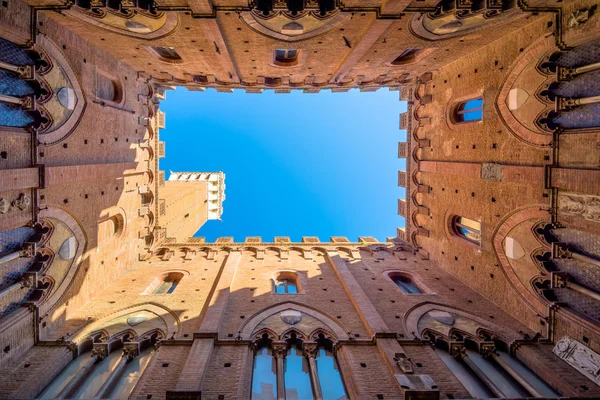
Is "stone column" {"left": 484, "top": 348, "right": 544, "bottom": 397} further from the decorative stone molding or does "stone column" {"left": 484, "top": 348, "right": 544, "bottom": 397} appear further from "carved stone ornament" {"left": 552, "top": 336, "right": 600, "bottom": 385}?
the decorative stone molding

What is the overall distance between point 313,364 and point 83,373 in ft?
23.1

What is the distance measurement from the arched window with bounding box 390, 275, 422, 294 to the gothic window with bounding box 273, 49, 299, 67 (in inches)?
493

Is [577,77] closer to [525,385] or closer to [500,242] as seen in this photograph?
[500,242]

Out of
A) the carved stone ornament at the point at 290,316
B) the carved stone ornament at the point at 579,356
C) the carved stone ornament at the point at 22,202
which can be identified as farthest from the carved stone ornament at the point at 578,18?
the carved stone ornament at the point at 22,202

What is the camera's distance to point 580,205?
9.21m

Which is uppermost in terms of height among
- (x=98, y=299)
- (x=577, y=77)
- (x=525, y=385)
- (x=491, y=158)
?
(x=577, y=77)

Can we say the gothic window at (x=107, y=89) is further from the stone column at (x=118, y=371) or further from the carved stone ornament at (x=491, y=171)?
the carved stone ornament at (x=491, y=171)

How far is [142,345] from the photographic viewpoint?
10.5 metres

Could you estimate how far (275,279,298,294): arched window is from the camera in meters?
14.5

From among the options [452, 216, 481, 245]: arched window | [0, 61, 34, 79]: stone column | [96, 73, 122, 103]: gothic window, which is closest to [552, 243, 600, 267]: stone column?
[452, 216, 481, 245]: arched window

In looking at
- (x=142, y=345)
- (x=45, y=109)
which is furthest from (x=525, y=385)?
(x=45, y=109)

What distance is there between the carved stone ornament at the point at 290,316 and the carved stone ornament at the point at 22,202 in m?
9.18

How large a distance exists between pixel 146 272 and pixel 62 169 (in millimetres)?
6930

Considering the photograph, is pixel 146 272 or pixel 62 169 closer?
pixel 62 169
